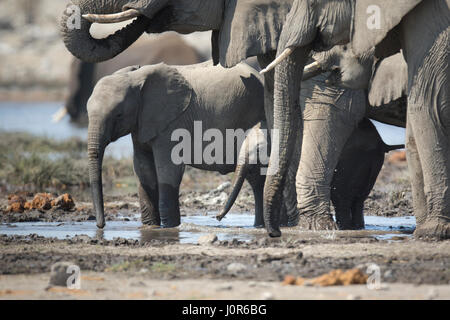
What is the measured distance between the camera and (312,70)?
9500 millimetres

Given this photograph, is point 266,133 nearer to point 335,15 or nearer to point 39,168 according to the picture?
point 335,15

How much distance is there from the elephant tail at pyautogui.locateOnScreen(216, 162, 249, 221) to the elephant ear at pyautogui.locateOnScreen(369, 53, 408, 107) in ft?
4.78

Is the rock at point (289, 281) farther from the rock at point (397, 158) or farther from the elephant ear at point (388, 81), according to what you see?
the rock at point (397, 158)

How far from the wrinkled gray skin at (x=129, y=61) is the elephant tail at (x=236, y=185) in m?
12.1

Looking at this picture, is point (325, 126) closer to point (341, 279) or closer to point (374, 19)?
point (374, 19)

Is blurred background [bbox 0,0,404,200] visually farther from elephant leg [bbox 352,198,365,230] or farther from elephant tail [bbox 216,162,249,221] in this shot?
elephant leg [bbox 352,198,365,230]

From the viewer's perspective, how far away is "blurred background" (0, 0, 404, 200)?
1395 cm

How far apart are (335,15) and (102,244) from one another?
2.37 meters

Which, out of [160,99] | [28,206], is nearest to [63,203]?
[28,206]

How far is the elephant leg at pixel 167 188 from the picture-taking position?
33.4 feet

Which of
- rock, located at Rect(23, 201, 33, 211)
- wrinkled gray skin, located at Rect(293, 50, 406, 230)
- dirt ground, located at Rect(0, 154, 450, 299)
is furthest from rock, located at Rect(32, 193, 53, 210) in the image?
wrinkled gray skin, located at Rect(293, 50, 406, 230)

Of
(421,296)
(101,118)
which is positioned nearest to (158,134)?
(101,118)

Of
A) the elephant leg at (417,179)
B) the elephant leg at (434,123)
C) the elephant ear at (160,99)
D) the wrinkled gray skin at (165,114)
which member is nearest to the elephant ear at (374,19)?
the elephant leg at (434,123)

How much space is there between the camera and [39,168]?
1356 cm
